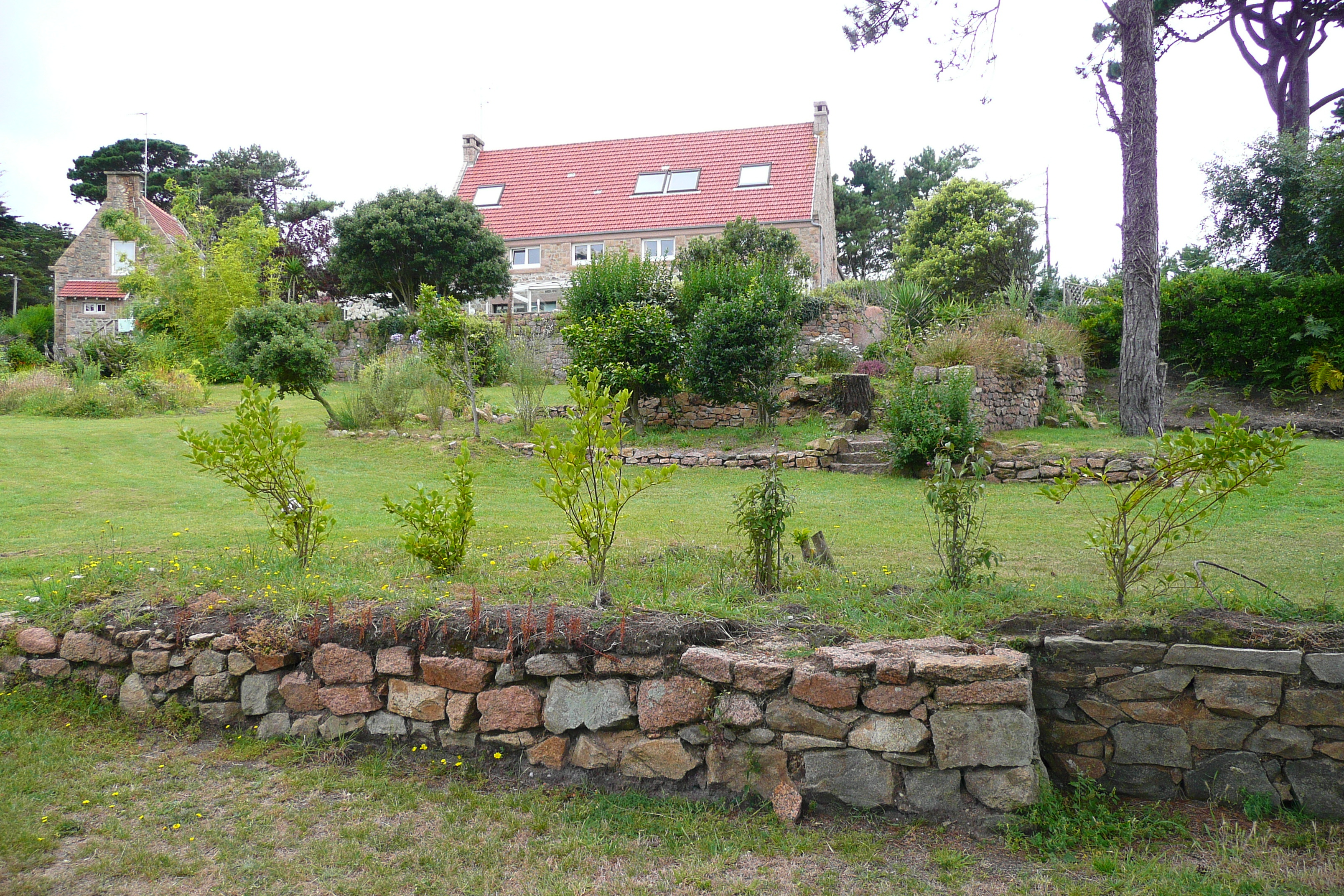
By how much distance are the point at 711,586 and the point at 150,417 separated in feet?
45.6

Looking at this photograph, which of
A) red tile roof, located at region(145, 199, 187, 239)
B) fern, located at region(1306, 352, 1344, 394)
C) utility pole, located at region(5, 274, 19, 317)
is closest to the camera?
fern, located at region(1306, 352, 1344, 394)

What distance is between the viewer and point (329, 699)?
12.8ft

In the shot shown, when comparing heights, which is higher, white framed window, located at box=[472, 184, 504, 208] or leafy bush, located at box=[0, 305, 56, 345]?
white framed window, located at box=[472, 184, 504, 208]

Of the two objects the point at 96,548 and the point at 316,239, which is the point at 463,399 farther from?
the point at 316,239

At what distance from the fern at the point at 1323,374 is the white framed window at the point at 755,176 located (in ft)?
54.9

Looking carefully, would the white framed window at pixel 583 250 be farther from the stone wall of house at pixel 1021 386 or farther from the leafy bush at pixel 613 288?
the stone wall of house at pixel 1021 386

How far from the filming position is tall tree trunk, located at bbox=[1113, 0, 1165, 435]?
11664 mm

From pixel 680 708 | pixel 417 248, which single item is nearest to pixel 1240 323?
pixel 680 708

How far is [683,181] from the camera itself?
28391 millimetres

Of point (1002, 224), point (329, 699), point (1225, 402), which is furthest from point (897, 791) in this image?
point (1002, 224)

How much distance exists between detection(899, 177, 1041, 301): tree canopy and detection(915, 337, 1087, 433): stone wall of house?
1053cm

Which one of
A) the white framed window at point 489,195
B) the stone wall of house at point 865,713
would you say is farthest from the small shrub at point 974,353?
the white framed window at point 489,195

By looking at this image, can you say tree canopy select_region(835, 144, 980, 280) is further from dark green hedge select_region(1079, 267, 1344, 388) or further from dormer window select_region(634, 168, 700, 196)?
dark green hedge select_region(1079, 267, 1344, 388)

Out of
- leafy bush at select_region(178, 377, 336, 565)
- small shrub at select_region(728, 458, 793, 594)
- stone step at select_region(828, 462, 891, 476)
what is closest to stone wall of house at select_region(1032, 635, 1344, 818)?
small shrub at select_region(728, 458, 793, 594)
